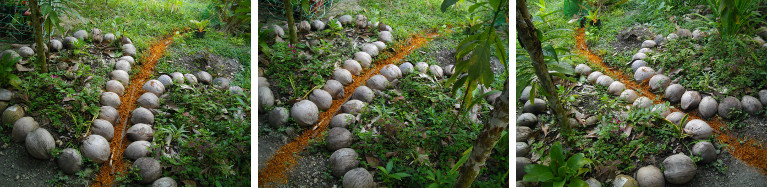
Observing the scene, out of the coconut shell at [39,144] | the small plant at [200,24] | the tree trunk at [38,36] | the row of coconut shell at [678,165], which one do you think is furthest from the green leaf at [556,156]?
the tree trunk at [38,36]

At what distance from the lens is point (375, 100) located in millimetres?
1698

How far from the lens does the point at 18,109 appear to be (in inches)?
60.5

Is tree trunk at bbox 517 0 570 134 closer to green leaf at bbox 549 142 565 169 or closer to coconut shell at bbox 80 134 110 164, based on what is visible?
green leaf at bbox 549 142 565 169

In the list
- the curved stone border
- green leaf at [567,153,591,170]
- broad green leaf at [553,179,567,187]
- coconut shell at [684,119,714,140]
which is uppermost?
the curved stone border

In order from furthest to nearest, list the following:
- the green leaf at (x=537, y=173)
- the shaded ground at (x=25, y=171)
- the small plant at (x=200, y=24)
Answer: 1. the small plant at (x=200, y=24)
2. the green leaf at (x=537, y=173)
3. the shaded ground at (x=25, y=171)

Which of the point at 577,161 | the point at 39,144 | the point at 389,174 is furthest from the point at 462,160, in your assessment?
the point at 39,144

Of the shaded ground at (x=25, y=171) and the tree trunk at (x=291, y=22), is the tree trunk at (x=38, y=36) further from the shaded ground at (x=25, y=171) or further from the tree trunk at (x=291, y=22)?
the tree trunk at (x=291, y=22)

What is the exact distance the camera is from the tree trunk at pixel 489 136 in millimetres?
1536

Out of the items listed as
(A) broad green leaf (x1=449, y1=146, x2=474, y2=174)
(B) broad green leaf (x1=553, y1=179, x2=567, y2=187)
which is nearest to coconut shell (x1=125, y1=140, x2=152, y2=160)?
(A) broad green leaf (x1=449, y1=146, x2=474, y2=174)

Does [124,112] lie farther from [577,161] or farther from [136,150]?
[577,161]

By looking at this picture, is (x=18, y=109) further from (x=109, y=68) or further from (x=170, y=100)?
(x=170, y=100)

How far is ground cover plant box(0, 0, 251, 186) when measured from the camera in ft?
4.98

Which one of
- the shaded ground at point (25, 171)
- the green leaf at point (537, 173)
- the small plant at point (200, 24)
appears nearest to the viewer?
the shaded ground at point (25, 171)

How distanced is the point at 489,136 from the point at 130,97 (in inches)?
47.4
